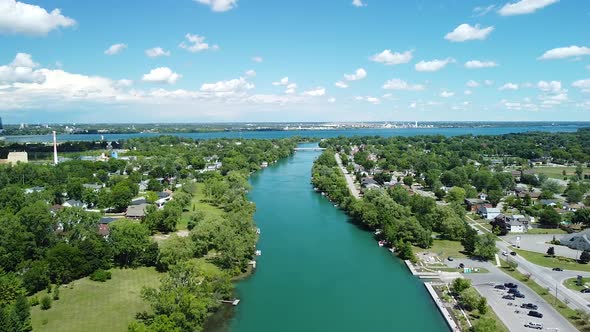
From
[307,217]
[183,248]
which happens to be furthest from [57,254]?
[307,217]

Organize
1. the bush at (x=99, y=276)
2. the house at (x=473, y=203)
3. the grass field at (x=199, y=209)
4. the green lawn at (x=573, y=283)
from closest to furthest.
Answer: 1. the bush at (x=99, y=276)
2. the green lawn at (x=573, y=283)
3. the grass field at (x=199, y=209)
4. the house at (x=473, y=203)

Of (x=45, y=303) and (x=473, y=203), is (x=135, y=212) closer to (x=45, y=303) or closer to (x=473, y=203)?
(x=45, y=303)

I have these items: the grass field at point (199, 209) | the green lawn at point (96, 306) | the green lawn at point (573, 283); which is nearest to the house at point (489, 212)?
the green lawn at point (573, 283)

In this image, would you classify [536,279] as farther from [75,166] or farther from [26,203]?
[75,166]

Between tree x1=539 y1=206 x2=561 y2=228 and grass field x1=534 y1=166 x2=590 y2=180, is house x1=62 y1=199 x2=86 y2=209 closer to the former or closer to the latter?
tree x1=539 y1=206 x2=561 y2=228

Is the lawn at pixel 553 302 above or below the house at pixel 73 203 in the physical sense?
below

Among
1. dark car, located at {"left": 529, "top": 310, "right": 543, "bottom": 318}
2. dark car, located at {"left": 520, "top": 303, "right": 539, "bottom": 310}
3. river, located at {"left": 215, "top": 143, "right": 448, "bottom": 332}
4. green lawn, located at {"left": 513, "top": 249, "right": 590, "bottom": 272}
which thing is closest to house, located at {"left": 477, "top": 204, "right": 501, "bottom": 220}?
green lawn, located at {"left": 513, "top": 249, "right": 590, "bottom": 272}

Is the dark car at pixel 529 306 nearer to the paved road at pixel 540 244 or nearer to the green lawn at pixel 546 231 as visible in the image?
the paved road at pixel 540 244
